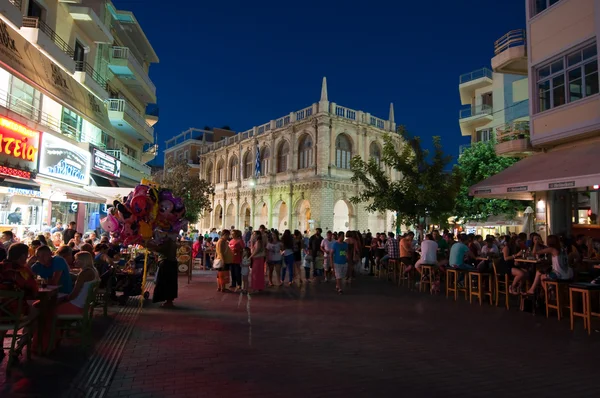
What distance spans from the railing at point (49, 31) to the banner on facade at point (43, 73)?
69 cm

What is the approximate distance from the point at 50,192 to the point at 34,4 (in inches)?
265

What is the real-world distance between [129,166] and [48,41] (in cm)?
1000

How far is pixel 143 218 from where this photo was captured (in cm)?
822

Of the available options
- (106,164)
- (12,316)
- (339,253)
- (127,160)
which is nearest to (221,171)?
(127,160)

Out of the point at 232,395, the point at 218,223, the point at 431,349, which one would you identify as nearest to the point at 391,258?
the point at 431,349

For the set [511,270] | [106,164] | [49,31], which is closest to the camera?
[511,270]

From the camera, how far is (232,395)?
3.87 m

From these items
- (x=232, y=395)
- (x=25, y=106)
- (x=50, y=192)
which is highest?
(x=25, y=106)

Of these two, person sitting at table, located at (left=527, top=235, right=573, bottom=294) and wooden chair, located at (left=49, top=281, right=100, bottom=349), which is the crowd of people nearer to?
person sitting at table, located at (left=527, top=235, right=573, bottom=294)

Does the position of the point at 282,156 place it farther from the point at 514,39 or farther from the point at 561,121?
the point at 561,121

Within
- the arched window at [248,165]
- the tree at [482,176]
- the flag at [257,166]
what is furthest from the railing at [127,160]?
the tree at [482,176]

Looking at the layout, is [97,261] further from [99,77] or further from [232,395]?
[99,77]

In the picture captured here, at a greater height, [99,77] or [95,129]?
[99,77]

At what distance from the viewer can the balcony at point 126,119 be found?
20.0 meters
